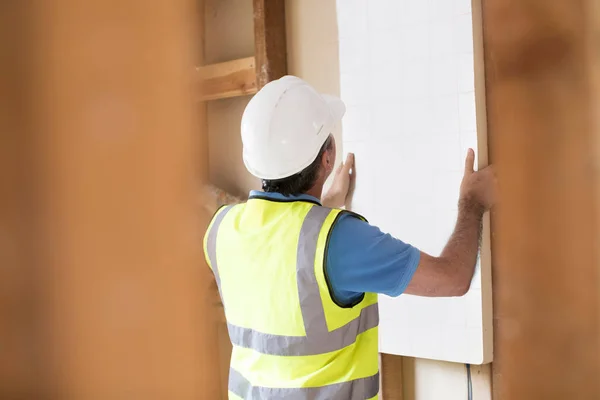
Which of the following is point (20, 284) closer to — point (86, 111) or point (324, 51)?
point (86, 111)

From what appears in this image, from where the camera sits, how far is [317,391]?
1081 millimetres

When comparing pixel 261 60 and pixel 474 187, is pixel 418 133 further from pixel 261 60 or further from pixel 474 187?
pixel 261 60

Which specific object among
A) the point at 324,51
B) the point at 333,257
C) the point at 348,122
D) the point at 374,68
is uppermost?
the point at 324,51

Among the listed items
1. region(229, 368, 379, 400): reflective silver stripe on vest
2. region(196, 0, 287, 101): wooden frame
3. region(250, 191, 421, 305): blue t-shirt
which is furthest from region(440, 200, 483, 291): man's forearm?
region(196, 0, 287, 101): wooden frame

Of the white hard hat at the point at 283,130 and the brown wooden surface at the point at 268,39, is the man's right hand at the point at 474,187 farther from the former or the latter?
the brown wooden surface at the point at 268,39

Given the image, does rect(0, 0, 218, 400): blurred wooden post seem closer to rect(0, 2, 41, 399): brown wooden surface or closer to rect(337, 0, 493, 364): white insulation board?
rect(0, 2, 41, 399): brown wooden surface

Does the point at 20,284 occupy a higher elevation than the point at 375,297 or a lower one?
higher

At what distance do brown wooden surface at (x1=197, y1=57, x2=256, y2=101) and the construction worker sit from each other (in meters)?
0.64

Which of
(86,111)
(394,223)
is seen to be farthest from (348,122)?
(86,111)

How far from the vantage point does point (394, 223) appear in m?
1.48

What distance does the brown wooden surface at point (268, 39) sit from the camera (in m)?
1.77

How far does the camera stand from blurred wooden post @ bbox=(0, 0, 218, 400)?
24cm

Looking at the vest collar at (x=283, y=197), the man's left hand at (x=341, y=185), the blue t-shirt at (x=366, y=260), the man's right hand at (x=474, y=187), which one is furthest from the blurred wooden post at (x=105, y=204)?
the man's left hand at (x=341, y=185)

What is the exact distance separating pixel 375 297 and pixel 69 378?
0.99 m
